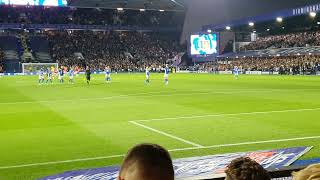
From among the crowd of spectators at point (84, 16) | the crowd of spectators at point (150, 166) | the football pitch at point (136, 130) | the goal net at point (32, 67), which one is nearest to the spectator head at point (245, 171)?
the crowd of spectators at point (150, 166)

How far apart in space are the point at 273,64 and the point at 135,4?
2952 cm

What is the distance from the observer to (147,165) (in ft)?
8.14

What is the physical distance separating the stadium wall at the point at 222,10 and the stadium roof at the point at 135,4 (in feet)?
9.75

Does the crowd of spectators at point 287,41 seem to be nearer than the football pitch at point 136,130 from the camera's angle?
No

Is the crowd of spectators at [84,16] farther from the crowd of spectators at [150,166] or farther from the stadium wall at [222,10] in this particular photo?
the crowd of spectators at [150,166]

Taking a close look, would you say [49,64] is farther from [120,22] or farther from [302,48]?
[302,48]

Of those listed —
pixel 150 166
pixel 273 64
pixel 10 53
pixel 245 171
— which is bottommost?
pixel 273 64

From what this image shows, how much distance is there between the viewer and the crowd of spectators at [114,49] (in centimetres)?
9501

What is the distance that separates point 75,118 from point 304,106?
33.3 ft

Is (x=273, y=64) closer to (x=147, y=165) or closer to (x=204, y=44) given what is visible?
(x=204, y=44)

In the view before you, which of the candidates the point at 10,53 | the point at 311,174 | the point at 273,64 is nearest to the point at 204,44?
the point at 273,64

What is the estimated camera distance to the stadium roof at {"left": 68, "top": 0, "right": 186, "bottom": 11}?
89.2 meters

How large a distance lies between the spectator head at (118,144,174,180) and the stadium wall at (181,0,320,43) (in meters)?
65.6

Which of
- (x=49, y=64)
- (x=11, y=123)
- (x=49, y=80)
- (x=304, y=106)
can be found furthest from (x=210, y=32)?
(x=11, y=123)
